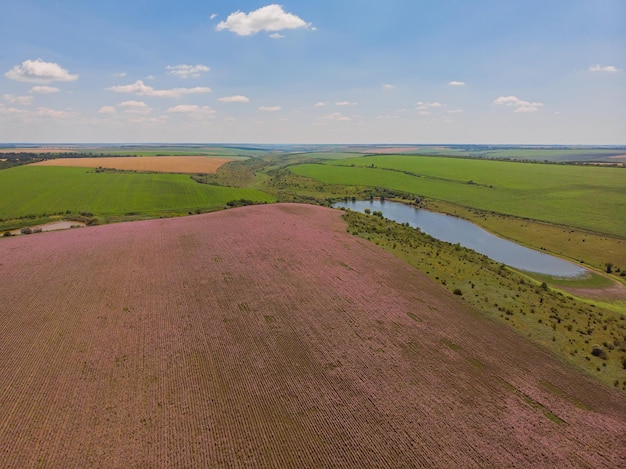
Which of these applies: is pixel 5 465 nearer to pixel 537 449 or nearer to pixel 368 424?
pixel 368 424

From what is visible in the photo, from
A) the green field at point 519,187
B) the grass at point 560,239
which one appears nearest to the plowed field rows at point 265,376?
the grass at point 560,239

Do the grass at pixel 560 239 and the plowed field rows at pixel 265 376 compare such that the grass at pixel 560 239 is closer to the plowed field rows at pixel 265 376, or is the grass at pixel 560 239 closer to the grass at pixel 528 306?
the grass at pixel 528 306

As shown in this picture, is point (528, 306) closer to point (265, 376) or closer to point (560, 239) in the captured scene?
point (265, 376)

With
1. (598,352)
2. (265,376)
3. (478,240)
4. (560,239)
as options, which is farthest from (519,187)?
(265,376)

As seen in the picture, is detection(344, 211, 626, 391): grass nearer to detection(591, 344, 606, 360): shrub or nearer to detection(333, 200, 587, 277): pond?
detection(591, 344, 606, 360): shrub

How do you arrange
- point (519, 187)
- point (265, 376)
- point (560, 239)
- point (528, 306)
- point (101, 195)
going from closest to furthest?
point (265, 376) → point (528, 306) → point (560, 239) → point (101, 195) → point (519, 187)

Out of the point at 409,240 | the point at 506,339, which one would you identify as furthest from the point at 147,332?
the point at 409,240

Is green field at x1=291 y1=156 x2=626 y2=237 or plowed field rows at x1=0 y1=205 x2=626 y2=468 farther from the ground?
green field at x1=291 y1=156 x2=626 y2=237

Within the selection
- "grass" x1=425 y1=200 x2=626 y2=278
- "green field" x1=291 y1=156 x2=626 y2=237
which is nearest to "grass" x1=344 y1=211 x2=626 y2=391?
"grass" x1=425 y1=200 x2=626 y2=278
